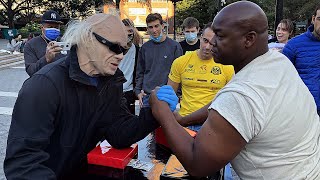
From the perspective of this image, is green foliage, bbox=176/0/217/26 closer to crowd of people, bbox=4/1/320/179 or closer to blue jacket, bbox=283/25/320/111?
blue jacket, bbox=283/25/320/111

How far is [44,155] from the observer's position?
1448 millimetres

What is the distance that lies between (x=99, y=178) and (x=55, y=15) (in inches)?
125

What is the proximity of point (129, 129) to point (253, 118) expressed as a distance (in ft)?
2.84

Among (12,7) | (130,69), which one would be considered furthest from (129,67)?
(12,7)

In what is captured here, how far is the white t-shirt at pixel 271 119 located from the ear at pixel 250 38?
8 centimetres

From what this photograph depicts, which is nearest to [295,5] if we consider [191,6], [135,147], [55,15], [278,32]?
[191,6]

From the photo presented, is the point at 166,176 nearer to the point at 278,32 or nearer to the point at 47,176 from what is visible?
the point at 47,176

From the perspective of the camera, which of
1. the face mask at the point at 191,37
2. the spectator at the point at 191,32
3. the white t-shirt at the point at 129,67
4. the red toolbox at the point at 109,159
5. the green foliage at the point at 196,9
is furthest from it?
the green foliage at the point at 196,9

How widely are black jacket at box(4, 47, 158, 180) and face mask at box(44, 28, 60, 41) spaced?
2647 mm

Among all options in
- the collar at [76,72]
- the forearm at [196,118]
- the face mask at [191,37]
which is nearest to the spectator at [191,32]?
the face mask at [191,37]

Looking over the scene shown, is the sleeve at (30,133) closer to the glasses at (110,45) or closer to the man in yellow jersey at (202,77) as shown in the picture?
the glasses at (110,45)

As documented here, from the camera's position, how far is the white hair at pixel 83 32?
1.61 metres

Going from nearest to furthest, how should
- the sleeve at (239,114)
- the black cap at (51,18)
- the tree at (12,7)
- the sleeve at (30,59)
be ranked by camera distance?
the sleeve at (239,114), the sleeve at (30,59), the black cap at (51,18), the tree at (12,7)

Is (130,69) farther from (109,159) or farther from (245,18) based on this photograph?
(245,18)
